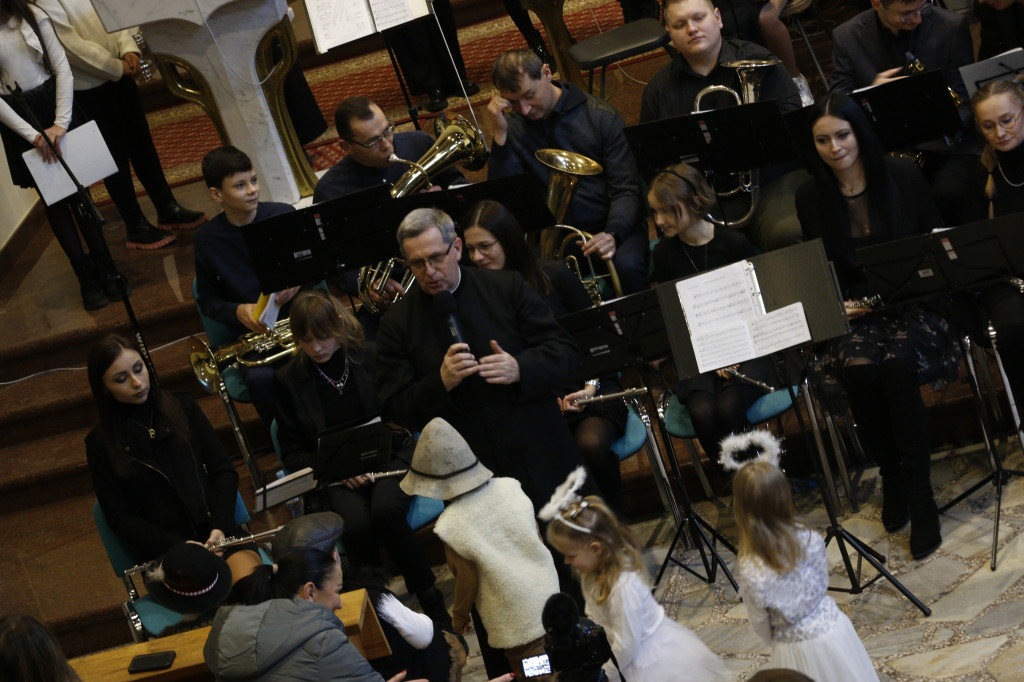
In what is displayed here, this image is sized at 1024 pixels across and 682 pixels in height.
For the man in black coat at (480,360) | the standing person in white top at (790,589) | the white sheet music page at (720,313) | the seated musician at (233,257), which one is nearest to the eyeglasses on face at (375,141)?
the seated musician at (233,257)

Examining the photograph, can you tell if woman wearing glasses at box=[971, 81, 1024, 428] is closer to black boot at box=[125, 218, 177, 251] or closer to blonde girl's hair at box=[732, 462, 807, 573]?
blonde girl's hair at box=[732, 462, 807, 573]

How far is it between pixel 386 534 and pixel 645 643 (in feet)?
5.32

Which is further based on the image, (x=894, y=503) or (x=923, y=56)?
(x=923, y=56)

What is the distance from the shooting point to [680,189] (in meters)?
4.96

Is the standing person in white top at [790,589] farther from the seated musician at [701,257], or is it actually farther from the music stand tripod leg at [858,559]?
the seated musician at [701,257]

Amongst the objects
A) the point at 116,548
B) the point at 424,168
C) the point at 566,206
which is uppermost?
the point at 424,168

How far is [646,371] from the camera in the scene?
16.0 feet

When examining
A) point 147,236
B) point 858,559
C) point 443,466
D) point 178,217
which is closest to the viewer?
point 443,466

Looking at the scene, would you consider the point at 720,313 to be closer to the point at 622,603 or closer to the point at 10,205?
the point at 622,603

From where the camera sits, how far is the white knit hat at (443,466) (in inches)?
141

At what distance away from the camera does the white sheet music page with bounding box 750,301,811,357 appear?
161 inches

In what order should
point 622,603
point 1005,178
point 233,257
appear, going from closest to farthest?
point 622,603 < point 1005,178 < point 233,257

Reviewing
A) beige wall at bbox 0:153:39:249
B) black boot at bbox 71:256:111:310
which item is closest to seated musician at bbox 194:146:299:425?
black boot at bbox 71:256:111:310

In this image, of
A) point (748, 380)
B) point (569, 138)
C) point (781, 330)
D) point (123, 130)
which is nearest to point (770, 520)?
point (781, 330)
